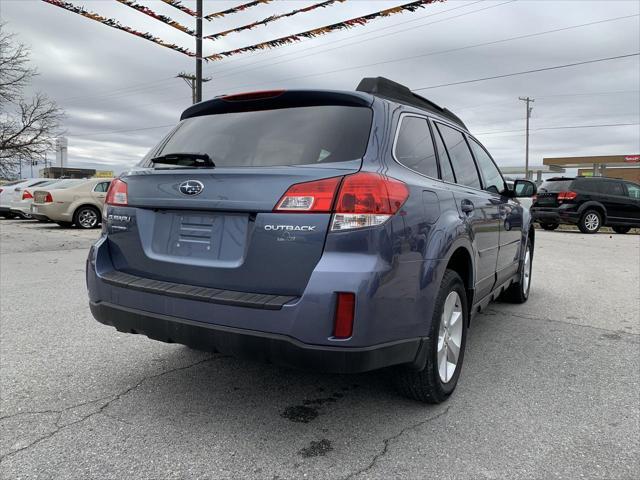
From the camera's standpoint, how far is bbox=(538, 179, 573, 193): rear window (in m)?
15.9

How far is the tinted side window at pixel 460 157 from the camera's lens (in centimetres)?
365

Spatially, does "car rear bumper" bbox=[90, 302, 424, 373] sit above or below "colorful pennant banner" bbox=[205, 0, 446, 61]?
below

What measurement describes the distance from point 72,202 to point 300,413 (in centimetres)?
1395

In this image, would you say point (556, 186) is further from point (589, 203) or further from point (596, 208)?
point (596, 208)

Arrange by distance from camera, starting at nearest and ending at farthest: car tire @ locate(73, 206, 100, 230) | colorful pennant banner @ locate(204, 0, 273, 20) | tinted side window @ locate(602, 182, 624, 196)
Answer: colorful pennant banner @ locate(204, 0, 273, 20) → car tire @ locate(73, 206, 100, 230) → tinted side window @ locate(602, 182, 624, 196)

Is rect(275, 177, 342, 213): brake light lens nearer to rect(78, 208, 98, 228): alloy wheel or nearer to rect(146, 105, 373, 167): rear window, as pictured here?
rect(146, 105, 373, 167): rear window

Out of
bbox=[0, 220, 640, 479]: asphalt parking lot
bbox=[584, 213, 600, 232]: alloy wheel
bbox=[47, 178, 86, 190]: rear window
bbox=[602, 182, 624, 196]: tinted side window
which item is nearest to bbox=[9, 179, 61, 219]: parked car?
bbox=[47, 178, 86, 190]: rear window

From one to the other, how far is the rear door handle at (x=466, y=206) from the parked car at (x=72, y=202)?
12936 millimetres

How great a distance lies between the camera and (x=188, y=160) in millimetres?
2812

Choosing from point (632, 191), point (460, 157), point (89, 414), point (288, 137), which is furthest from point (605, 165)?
point (89, 414)

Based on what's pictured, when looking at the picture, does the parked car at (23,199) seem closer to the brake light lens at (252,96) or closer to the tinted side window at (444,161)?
the brake light lens at (252,96)

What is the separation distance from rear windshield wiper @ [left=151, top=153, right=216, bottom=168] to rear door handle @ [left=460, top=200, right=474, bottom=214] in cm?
160

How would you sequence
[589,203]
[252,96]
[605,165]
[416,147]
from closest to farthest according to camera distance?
[252,96] < [416,147] < [589,203] < [605,165]

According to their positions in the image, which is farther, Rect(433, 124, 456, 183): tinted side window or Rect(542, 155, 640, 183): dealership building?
Rect(542, 155, 640, 183): dealership building
